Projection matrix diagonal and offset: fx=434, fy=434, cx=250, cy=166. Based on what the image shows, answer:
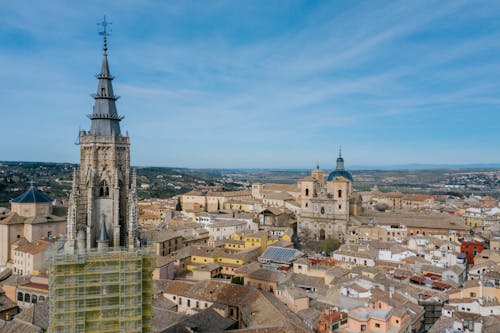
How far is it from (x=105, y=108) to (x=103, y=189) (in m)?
4.05

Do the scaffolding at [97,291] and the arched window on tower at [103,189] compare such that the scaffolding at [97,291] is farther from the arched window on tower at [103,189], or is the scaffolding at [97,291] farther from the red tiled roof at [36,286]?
the red tiled roof at [36,286]

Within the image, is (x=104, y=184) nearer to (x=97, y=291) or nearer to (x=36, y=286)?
(x=97, y=291)

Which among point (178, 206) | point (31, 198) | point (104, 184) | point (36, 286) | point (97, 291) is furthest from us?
point (178, 206)

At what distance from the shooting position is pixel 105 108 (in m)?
21.7

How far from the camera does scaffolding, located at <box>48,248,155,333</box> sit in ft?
64.6

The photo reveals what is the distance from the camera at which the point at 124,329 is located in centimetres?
2041

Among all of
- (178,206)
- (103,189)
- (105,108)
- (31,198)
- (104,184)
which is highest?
(105,108)

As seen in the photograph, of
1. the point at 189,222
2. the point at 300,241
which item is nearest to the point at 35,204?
the point at 189,222

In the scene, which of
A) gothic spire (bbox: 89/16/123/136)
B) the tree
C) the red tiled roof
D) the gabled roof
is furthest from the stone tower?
the tree

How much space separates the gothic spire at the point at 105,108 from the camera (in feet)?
70.3

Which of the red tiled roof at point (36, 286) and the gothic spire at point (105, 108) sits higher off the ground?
the gothic spire at point (105, 108)

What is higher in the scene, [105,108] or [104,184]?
[105,108]

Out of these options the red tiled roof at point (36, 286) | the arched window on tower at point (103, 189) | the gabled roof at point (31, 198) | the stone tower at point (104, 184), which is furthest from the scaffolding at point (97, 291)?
the gabled roof at point (31, 198)

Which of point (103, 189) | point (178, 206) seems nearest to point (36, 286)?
point (103, 189)
